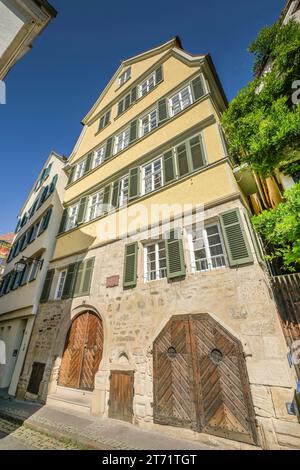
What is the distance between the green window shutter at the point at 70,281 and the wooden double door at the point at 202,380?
4.90 m

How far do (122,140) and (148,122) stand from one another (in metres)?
1.78

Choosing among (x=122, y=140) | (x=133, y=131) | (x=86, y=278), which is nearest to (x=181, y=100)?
(x=133, y=131)

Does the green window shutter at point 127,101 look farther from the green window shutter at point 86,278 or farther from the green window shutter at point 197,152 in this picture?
the green window shutter at point 86,278

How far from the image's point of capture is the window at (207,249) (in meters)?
6.16

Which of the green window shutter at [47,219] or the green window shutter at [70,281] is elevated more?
the green window shutter at [47,219]

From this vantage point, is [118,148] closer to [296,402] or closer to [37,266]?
[37,266]

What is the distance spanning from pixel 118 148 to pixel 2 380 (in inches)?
525

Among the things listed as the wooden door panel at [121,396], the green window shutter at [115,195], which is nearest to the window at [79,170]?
the green window shutter at [115,195]

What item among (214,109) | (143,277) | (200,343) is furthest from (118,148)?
(200,343)

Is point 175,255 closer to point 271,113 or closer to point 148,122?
point 271,113

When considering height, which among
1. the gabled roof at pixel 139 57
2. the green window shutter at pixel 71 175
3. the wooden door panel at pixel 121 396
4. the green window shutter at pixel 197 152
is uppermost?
the gabled roof at pixel 139 57

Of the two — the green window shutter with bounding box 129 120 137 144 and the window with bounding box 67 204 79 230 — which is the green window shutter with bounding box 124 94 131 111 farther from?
the window with bounding box 67 204 79 230

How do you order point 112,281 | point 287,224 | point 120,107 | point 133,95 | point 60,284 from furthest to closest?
point 120,107
point 133,95
point 60,284
point 112,281
point 287,224

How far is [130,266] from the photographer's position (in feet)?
25.4
